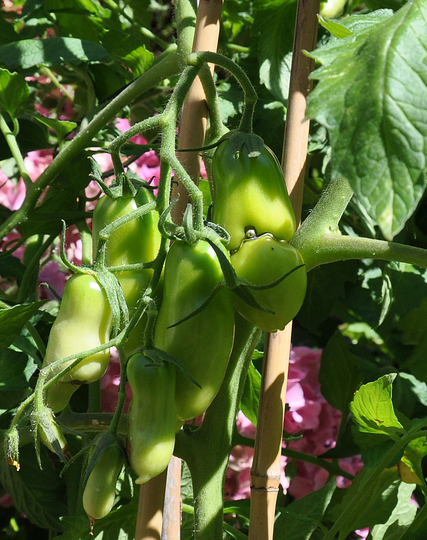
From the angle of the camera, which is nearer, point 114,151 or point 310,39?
point 114,151

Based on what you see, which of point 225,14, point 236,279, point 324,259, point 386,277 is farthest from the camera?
point 225,14

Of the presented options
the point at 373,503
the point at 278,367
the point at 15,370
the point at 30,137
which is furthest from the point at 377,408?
the point at 30,137

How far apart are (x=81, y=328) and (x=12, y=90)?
0.44 meters

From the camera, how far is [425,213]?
96 centimetres

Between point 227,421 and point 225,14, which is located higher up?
point 225,14

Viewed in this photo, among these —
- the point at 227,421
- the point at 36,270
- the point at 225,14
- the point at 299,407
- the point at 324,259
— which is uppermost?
the point at 225,14

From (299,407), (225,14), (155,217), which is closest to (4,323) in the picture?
(155,217)

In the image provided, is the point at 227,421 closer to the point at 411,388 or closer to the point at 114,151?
the point at 114,151

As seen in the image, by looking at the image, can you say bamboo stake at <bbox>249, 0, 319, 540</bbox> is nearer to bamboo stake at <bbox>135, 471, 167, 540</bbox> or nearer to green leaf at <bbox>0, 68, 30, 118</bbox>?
bamboo stake at <bbox>135, 471, 167, 540</bbox>

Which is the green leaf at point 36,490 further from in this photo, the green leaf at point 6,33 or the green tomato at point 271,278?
the green leaf at point 6,33

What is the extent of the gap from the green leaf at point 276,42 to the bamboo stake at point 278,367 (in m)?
0.17

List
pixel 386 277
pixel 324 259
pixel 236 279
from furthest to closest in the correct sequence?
pixel 386 277 < pixel 324 259 < pixel 236 279

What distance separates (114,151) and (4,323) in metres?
0.20

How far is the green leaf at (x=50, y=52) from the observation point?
784mm
